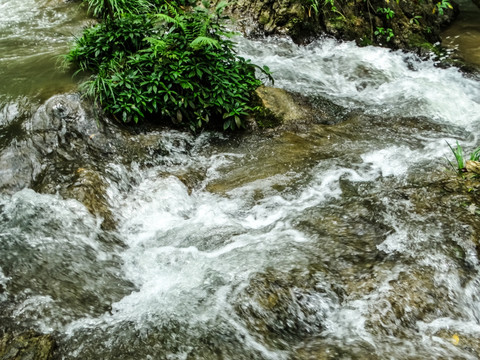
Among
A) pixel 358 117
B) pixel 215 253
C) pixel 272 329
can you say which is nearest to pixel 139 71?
pixel 215 253

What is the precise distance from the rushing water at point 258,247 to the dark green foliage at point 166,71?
0.42m

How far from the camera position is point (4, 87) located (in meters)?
5.81

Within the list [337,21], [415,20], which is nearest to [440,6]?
[415,20]

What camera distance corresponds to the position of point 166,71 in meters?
5.64

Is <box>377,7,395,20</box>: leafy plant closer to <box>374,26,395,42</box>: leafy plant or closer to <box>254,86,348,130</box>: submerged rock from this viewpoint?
<box>374,26,395,42</box>: leafy plant

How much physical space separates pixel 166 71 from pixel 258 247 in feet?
10.0

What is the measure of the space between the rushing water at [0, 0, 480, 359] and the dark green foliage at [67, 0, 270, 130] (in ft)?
1.39

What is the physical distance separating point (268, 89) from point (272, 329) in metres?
4.49

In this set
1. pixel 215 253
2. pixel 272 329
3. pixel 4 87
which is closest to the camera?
pixel 272 329

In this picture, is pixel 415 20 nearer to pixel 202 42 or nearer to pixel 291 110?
pixel 291 110

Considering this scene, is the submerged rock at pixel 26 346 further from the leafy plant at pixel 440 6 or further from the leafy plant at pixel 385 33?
the leafy plant at pixel 440 6

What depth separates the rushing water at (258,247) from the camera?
3.05 metres

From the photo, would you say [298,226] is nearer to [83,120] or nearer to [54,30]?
[83,120]

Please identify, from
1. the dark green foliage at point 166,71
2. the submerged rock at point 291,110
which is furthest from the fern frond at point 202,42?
the submerged rock at point 291,110
